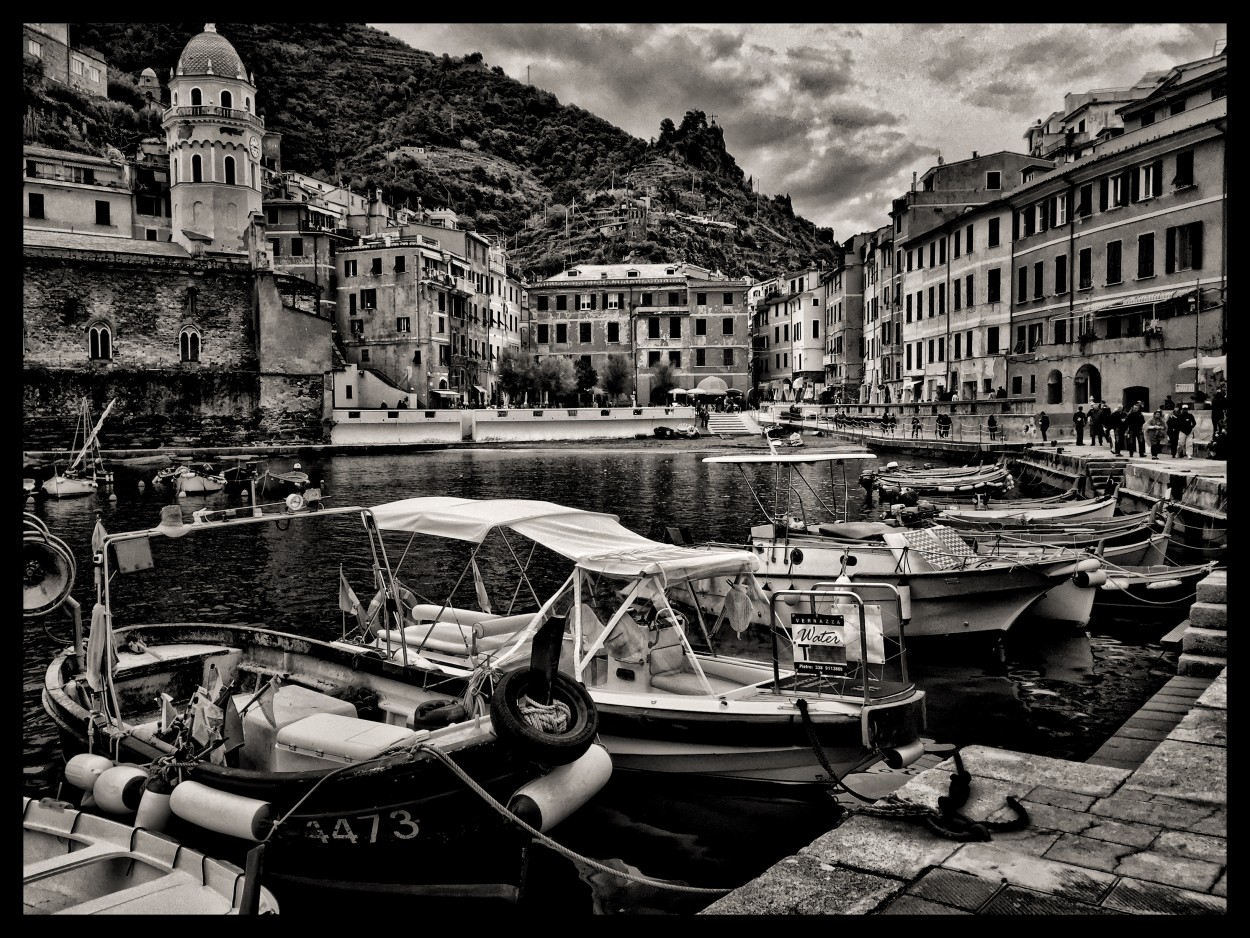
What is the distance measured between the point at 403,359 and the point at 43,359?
21.9m

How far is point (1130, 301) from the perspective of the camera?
38.9 metres

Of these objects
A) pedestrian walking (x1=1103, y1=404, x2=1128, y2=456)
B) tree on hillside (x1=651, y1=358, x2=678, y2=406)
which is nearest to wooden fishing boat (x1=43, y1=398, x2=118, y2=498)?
pedestrian walking (x1=1103, y1=404, x2=1128, y2=456)

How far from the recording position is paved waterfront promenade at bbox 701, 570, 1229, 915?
14.7 ft

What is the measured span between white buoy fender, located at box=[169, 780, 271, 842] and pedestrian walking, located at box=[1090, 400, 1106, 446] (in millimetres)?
34837

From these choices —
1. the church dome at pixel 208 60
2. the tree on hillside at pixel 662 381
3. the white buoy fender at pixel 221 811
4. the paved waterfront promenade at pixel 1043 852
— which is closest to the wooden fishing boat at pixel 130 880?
the white buoy fender at pixel 221 811

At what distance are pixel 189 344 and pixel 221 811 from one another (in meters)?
60.5

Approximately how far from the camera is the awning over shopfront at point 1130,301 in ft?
121

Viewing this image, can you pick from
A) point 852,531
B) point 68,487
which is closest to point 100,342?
point 68,487

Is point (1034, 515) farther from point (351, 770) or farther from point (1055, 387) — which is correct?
point (1055, 387)

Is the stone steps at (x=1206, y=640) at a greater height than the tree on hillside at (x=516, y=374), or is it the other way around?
the tree on hillside at (x=516, y=374)

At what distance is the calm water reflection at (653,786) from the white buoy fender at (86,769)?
70.6 inches

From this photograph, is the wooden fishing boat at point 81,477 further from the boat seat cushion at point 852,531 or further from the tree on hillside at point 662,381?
the tree on hillside at point 662,381

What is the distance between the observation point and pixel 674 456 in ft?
186
